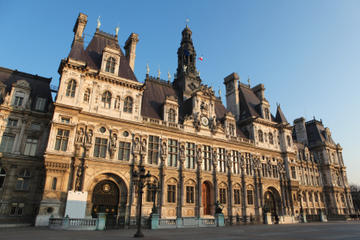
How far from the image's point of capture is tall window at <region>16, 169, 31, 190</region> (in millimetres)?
25438

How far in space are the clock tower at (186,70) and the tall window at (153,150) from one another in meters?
11.8

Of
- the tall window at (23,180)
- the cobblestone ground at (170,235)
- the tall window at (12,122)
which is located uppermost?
the tall window at (12,122)

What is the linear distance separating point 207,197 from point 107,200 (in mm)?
13712

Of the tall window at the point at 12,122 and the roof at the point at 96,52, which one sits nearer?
the tall window at the point at 12,122

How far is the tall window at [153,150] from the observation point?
2994 centimetres

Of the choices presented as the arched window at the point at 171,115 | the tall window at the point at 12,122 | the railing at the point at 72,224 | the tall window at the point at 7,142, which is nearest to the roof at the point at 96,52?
the arched window at the point at 171,115

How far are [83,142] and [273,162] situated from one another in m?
30.6

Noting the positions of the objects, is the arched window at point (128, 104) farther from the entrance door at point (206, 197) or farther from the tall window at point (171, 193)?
the entrance door at point (206, 197)

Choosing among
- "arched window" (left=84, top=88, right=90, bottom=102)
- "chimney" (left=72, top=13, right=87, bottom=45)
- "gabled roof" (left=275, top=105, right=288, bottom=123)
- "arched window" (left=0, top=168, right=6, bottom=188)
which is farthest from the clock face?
"arched window" (left=0, top=168, right=6, bottom=188)

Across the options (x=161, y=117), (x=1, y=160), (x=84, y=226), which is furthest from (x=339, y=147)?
(x=1, y=160)

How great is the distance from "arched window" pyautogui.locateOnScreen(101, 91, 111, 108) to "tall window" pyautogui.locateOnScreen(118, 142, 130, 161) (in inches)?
191

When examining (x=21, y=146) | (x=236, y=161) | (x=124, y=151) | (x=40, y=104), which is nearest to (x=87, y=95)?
(x=40, y=104)

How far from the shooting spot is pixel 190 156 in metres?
33.1

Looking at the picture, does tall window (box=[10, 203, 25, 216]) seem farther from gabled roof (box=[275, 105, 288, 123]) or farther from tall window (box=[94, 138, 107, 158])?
gabled roof (box=[275, 105, 288, 123])
